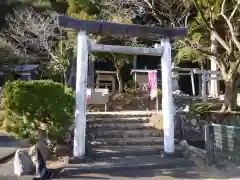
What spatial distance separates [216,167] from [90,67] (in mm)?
14870

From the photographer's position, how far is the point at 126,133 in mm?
10297

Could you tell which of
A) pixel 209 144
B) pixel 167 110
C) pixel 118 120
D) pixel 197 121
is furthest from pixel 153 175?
pixel 197 121

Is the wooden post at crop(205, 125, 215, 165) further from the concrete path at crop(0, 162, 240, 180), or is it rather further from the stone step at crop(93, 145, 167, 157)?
the stone step at crop(93, 145, 167, 157)

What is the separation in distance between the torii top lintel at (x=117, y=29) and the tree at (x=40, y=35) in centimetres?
959

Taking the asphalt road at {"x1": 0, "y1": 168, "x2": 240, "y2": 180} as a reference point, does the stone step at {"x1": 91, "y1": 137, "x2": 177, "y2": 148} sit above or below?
above

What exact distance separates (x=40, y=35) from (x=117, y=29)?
11.9 m

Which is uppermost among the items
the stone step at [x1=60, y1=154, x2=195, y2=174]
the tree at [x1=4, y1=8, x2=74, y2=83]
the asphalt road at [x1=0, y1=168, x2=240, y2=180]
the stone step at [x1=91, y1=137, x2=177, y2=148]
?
the tree at [x1=4, y1=8, x2=74, y2=83]

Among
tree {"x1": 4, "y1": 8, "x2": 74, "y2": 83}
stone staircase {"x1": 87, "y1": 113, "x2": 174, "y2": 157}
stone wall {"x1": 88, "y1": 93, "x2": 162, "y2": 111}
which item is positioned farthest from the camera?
tree {"x1": 4, "y1": 8, "x2": 74, "y2": 83}

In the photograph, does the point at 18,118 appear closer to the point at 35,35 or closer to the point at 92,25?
the point at 92,25

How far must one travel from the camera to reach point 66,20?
837cm

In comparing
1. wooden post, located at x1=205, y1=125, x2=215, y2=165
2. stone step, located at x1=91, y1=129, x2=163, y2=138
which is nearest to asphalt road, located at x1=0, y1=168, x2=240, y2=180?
wooden post, located at x1=205, y1=125, x2=215, y2=165

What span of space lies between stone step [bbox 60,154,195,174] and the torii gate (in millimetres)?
432

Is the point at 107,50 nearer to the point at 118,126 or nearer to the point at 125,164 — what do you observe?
the point at 118,126

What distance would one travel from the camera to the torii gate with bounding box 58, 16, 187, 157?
8.43m
